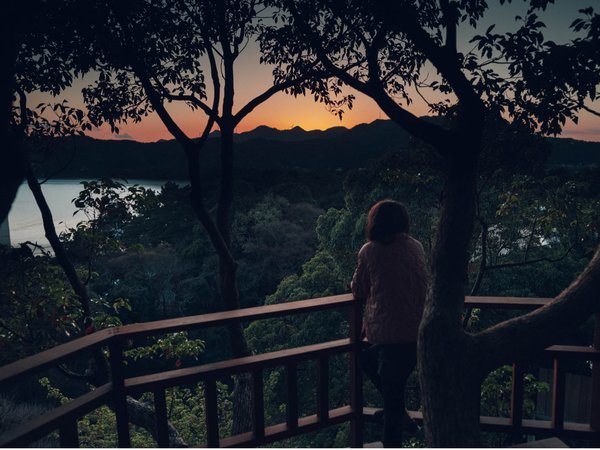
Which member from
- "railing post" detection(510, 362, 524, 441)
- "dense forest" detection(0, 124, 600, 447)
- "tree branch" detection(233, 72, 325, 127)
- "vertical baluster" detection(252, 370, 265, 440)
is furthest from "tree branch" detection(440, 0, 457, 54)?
"dense forest" detection(0, 124, 600, 447)

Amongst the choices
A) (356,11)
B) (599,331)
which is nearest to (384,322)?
(599,331)

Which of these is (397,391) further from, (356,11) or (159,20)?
(159,20)

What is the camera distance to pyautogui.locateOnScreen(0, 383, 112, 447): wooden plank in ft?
5.64

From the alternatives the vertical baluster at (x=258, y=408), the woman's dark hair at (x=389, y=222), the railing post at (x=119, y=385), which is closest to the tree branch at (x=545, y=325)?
the woman's dark hair at (x=389, y=222)

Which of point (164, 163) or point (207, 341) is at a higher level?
point (164, 163)

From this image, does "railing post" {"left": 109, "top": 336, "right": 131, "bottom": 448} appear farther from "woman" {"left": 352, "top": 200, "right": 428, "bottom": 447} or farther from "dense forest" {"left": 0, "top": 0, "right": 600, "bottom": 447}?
"woman" {"left": 352, "top": 200, "right": 428, "bottom": 447}

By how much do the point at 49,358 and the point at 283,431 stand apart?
1.34m

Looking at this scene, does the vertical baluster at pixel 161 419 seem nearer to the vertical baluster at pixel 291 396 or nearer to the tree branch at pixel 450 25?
the vertical baluster at pixel 291 396

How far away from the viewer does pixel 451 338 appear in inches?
87.1

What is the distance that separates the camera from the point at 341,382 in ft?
42.8

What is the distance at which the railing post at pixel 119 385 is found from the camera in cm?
209

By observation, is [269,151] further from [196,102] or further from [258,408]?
[258,408]

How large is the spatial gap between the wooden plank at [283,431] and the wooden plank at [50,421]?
2.39 feet

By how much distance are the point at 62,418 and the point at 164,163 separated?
2801 centimetres
